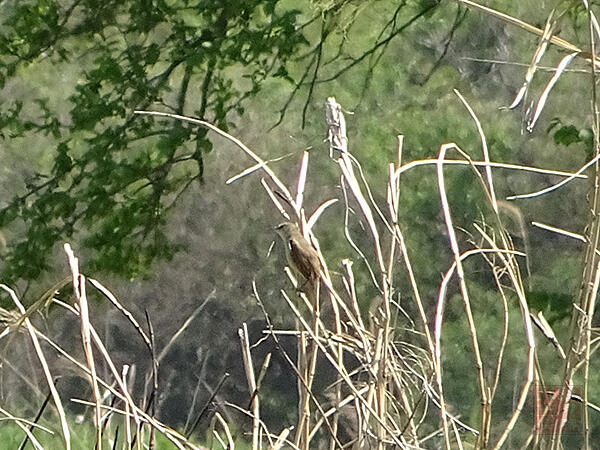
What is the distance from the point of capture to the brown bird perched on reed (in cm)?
133

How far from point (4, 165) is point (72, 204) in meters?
0.26

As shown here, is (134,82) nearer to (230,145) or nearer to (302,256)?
(230,145)

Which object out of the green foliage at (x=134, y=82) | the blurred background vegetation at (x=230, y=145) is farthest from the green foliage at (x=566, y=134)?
the green foliage at (x=134, y=82)

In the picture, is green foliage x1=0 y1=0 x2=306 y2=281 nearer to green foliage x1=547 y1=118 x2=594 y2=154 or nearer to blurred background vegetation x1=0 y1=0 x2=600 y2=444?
blurred background vegetation x1=0 y1=0 x2=600 y2=444

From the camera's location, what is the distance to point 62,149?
304cm

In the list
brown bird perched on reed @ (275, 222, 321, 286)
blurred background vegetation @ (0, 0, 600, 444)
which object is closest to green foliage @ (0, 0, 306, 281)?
blurred background vegetation @ (0, 0, 600, 444)

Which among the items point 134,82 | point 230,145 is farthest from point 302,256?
point 134,82

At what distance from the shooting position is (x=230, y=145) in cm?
303

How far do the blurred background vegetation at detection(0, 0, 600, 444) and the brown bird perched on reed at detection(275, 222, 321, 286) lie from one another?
4.66 feet

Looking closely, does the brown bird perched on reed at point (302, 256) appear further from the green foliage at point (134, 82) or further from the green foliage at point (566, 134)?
the green foliage at point (566, 134)

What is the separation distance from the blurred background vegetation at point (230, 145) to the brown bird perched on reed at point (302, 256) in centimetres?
142

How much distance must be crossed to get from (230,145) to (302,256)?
5.25 feet

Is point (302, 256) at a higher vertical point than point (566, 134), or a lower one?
higher

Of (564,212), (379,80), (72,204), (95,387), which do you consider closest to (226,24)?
(379,80)
